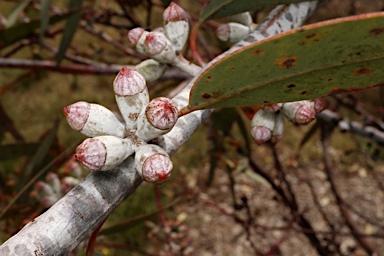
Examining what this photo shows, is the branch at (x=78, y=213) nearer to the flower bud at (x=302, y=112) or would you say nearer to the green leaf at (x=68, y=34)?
the flower bud at (x=302, y=112)

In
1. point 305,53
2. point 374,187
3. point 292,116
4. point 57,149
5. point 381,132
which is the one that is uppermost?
point 305,53

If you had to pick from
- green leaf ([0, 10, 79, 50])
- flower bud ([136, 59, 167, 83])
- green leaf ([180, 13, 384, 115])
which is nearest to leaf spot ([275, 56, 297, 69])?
green leaf ([180, 13, 384, 115])

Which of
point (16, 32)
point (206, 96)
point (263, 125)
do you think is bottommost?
point (263, 125)

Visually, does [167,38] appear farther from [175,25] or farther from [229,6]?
[229,6]

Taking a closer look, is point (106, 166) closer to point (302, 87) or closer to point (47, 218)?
point (47, 218)

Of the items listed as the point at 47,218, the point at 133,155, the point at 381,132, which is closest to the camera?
the point at 47,218

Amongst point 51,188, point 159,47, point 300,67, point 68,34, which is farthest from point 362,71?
point 68,34

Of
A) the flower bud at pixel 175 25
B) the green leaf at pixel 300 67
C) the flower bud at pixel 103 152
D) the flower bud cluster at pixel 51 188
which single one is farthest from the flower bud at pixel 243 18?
the flower bud cluster at pixel 51 188

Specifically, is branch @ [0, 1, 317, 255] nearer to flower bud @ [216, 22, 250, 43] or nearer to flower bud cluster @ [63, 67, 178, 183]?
flower bud cluster @ [63, 67, 178, 183]

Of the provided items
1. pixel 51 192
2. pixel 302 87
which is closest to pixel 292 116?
pixel 302 87
